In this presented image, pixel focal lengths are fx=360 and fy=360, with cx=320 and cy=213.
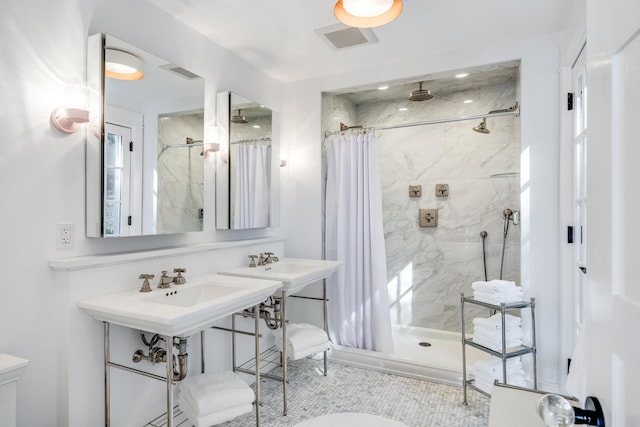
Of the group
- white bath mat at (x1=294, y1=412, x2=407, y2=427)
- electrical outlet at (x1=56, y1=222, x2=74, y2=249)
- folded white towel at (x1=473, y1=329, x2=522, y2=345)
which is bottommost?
white bath mat at (x1=294, y1=412, x2=407, y2=427)

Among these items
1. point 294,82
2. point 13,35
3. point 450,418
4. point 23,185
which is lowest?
point 450,418

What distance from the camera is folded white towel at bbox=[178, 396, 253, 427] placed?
5.49ft

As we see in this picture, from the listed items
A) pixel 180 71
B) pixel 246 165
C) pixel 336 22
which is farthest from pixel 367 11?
pixel 246 165

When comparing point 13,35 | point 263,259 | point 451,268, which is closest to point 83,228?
point 13,35

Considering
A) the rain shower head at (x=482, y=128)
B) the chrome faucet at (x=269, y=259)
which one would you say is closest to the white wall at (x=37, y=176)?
the chrome faucet at (x=269, y=259)

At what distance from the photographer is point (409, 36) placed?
98.4 inches

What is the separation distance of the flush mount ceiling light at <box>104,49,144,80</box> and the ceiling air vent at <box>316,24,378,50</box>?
1.16 metres

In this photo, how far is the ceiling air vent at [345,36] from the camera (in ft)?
7.80

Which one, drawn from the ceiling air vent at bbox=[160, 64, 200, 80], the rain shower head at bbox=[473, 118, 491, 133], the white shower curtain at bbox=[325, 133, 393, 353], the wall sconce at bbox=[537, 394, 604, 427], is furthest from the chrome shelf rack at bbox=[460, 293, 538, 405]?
the ceiling air vent at bbox=[160, 64, 200, 80]

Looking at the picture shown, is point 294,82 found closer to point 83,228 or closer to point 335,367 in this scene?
point 83,228

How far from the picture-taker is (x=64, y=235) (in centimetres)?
166

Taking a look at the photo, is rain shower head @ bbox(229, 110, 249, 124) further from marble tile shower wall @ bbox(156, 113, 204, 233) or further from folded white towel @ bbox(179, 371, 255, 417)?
folded white towel @ bbox(179, 371, 255, 417)

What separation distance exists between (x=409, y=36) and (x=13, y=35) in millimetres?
2199

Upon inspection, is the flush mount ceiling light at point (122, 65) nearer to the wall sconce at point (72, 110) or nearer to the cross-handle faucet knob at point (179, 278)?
the wall sconce at point (72, 110)
